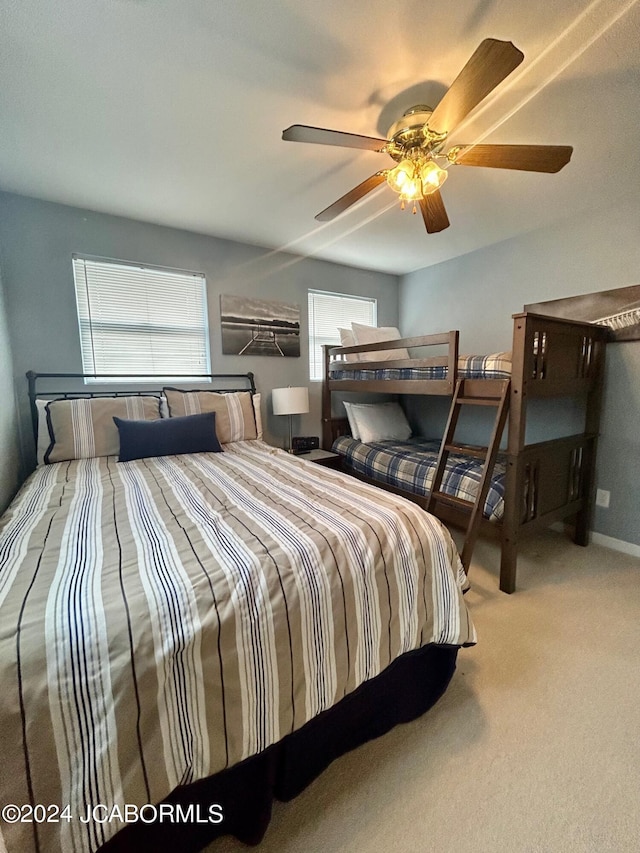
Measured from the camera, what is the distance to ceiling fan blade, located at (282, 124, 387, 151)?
1242mm

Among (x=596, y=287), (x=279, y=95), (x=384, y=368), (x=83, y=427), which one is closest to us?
(x=279, y=95)


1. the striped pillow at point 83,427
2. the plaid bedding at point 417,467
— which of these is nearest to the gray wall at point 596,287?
the plaid bedding at point 417,467

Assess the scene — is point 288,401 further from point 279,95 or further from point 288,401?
point 279,95

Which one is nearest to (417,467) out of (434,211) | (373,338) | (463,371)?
(463,371)

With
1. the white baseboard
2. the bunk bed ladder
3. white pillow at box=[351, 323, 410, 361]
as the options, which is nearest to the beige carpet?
the bunk bed ladder

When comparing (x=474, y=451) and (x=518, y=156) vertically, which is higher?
(x=518, y=156)

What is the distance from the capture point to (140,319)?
270 cm

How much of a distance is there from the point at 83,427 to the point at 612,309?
3644 millimetres

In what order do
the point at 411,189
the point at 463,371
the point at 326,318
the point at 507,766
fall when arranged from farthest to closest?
the point at 326,318 < the point at 463,371 < the point at 411,189 < the point at 507,766

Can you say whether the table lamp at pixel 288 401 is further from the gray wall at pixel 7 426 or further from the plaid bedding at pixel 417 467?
the gray wall at pixel 7 426

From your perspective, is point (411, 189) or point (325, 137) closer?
point (325, 137)

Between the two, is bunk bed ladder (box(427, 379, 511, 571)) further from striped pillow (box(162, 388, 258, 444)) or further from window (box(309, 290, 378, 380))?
window (box(309, 290, 378, 380))

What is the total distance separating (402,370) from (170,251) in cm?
209

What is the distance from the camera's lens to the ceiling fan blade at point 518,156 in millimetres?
1334
